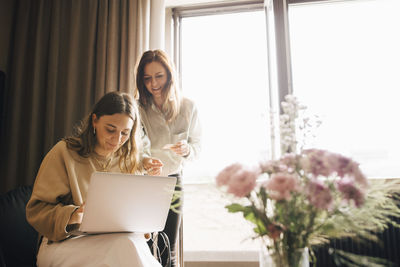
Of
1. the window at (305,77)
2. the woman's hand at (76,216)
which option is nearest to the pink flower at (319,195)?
the woman's hand at (76,216)

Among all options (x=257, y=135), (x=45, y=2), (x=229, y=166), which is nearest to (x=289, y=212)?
(x=229, y=166)

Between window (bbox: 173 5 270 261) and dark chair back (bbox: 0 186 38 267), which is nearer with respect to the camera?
dark chair back (bbox: 0 186 38 267)

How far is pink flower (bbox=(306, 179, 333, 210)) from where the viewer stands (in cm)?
72

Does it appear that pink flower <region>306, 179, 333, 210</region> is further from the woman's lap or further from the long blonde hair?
the long blonde hair

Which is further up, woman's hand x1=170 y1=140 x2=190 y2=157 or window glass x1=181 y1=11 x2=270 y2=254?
window glass x1=181 y1=11 x2=270 y2=254

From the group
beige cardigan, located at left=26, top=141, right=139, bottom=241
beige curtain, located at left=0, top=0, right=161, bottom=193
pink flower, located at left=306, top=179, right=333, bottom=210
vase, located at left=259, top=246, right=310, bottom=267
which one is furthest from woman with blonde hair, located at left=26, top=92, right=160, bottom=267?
beige curtain, located at left=0, top=0, right=161, bottom=193

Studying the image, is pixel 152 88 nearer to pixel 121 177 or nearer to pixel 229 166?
pixel 121 177

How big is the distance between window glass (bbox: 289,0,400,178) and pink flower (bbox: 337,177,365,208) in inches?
70.0

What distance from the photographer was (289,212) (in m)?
0.78

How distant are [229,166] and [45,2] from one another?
7.99 feet

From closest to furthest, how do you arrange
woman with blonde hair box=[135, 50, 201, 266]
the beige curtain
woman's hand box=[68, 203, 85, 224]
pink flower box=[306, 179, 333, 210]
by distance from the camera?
pink flower box=[306, 179, 333, 210], woman's hand box=[68, 203, 85, 224], woman with blonde hair box=[135, 50, 201, 266], the beige curtain

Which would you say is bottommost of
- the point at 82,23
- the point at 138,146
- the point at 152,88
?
the point at 138,146

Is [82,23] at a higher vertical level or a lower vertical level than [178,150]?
higher

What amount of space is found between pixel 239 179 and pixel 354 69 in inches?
83.5
